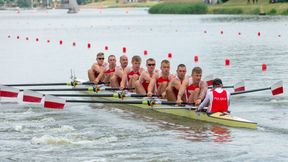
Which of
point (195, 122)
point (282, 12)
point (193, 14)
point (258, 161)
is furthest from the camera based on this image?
point (193, 14)

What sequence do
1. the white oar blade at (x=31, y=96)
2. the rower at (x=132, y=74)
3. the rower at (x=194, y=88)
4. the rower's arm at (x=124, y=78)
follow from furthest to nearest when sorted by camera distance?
1. the rower's arm at (x=124, y=78)
2. the rower at (x=132, y=74)
3. the white oar blade at (x=31, y=96)
4. the rower at (x=194, y=88)

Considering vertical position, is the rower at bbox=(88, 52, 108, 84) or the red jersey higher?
the rower at bbox=(88, 52, 108, 84)

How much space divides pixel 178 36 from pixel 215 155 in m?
56.6

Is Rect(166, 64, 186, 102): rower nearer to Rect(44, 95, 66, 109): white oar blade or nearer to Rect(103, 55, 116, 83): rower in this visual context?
Rect(44, 95, 66, 109): white oar blade

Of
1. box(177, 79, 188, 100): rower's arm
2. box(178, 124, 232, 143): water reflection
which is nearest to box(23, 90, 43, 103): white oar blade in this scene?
box(177, 79, 188, 100): rower's arm

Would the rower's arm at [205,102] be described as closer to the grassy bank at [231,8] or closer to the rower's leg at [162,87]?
the rower's leg at [162,87]

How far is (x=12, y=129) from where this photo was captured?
21.1 metres

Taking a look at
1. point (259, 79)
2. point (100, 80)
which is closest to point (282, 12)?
point (259, 79)

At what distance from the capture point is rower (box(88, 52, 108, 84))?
26625 millimetres

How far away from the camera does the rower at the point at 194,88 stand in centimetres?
2097

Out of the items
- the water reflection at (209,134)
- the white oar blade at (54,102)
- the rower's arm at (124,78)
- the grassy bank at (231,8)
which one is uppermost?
the grassy bank at (231,8)

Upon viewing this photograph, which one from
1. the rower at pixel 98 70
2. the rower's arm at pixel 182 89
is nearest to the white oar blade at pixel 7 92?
the rower at pixel 98 70

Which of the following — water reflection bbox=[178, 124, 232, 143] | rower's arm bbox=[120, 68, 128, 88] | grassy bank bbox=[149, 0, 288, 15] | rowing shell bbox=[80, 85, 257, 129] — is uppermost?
grassy bank bbox=[149, 0, 288, 15]

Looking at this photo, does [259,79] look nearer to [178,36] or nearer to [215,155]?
[215,155]
